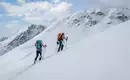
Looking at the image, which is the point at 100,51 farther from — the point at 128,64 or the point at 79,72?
the point at 128,64

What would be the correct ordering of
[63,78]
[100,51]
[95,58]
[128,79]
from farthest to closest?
[100,51] < [95,58] < [63,78] < [128,79]

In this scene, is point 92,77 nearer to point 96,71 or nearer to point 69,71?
point 96,71

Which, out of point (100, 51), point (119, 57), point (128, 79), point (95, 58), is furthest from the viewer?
point (100, 51)

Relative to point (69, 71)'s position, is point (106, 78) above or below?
below

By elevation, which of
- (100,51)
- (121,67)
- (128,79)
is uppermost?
(100,51)

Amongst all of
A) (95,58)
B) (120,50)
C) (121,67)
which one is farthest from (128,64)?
Answer: (95,58)

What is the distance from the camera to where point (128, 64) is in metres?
8.07

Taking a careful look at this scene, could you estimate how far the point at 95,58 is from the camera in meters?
10.3

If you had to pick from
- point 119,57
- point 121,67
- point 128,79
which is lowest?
point 128,79

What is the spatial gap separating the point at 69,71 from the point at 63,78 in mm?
669

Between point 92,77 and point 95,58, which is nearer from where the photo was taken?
point 92,77

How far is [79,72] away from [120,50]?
220cm

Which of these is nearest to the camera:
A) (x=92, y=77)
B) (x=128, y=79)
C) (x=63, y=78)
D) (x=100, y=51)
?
(x=128, y=79)

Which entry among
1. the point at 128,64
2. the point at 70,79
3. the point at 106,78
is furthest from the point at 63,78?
the point at 128,64
